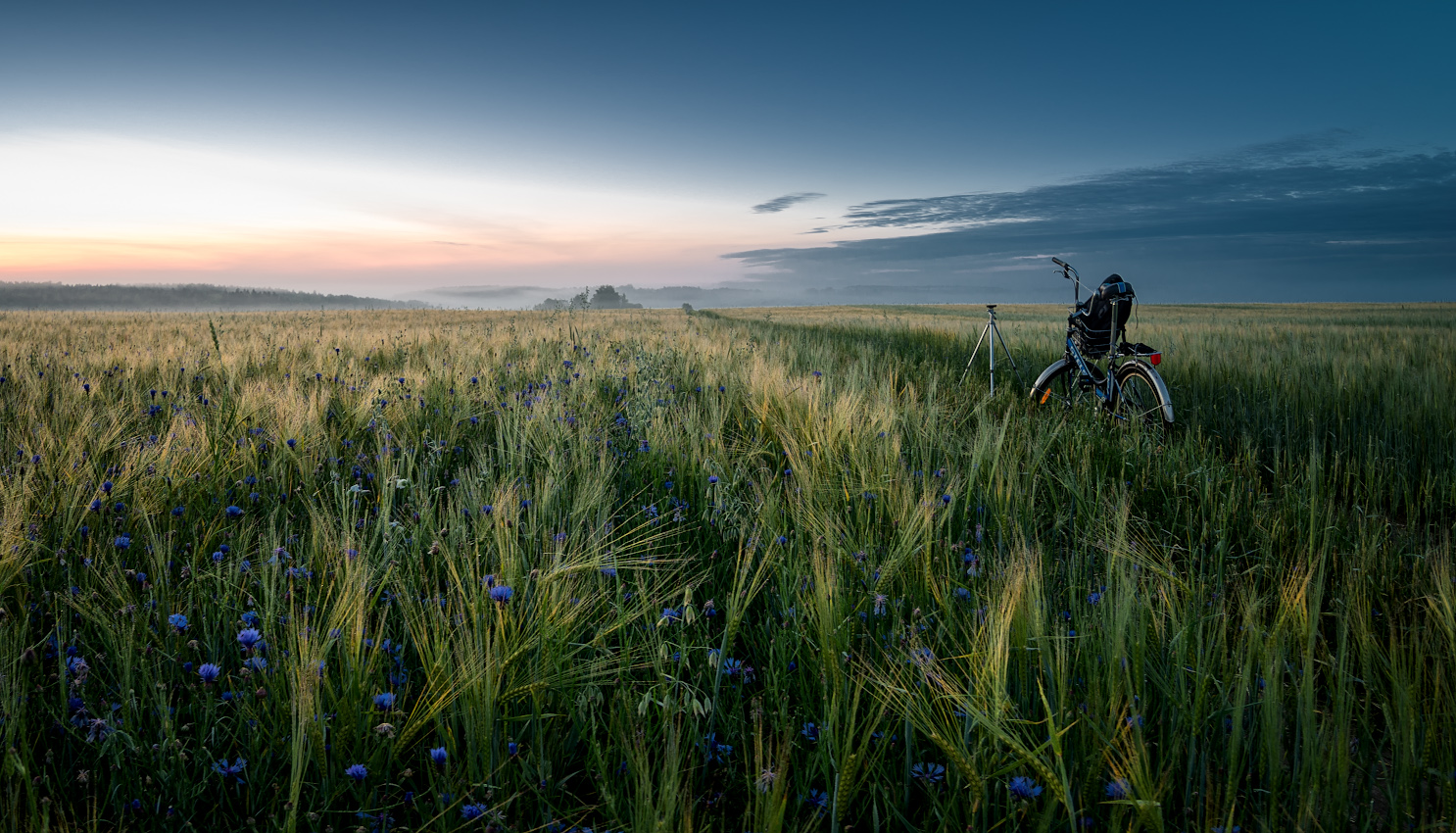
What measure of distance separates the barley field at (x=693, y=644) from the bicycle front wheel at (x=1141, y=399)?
86 cm

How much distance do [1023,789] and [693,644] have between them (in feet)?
2.86

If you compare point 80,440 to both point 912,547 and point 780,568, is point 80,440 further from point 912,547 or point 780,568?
point 912,547

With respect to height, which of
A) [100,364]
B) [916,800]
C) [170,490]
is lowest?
[916,800]

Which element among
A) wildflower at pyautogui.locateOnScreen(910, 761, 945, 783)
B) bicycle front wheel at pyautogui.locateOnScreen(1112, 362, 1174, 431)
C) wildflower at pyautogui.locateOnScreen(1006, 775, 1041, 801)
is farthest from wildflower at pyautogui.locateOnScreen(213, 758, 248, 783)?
bicycle front wheel at pyautogui.locateOnScreen(1112, 362, 1174, 431)

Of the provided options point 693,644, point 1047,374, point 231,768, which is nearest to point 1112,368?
point 1047,374

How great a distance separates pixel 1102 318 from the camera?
5.60 m

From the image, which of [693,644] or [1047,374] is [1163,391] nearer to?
[1047,374]

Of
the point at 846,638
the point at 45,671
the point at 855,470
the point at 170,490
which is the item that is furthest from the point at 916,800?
the point at 170,490

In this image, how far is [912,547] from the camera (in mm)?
1939

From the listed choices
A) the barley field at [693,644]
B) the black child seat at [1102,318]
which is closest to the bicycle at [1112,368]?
the black child seat at [1102,318]

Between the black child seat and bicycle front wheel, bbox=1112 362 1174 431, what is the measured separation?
330 mm

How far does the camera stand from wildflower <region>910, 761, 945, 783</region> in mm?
1249

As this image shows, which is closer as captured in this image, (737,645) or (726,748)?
(726,748)

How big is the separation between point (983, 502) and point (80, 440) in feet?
13.2
